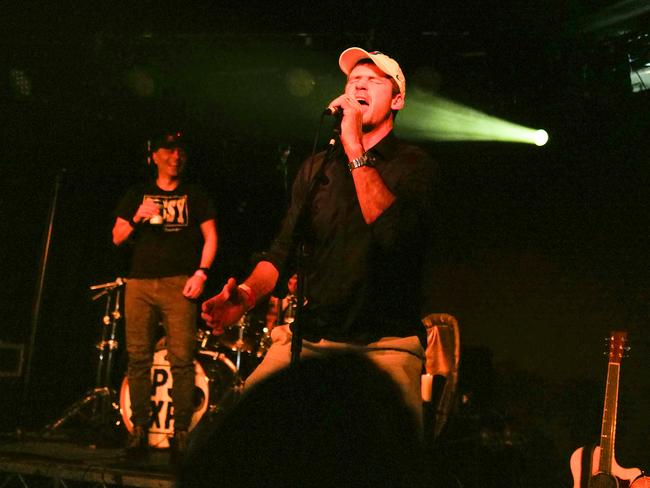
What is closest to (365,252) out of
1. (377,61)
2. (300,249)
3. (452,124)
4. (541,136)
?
(300,249)

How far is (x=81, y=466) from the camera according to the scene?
454 cm

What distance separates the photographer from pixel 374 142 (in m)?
2.96

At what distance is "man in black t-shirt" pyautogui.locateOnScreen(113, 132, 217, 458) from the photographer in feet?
17.8

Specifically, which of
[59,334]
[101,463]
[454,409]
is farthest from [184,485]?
[59,334]

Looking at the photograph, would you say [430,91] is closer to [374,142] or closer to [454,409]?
[454,409]

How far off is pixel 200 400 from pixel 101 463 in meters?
1.76

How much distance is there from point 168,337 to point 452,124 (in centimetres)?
332

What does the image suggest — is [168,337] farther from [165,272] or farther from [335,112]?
[335,112]

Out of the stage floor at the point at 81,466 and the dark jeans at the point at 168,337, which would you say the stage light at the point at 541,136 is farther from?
the stage floor at the point at 81,466

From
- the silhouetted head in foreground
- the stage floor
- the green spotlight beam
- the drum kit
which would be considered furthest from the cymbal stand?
the silhouetted head in foreground

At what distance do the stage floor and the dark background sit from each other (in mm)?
1135

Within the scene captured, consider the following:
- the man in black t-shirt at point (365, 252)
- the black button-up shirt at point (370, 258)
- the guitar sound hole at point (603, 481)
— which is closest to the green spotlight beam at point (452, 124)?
the guitar sound hole at point (603, 481)

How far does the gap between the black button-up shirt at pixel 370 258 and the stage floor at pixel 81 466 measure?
2.30 m

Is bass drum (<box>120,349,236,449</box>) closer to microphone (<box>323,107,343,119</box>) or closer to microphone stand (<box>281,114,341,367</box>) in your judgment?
microphone stand (<box>281,114,341,367</box>)
